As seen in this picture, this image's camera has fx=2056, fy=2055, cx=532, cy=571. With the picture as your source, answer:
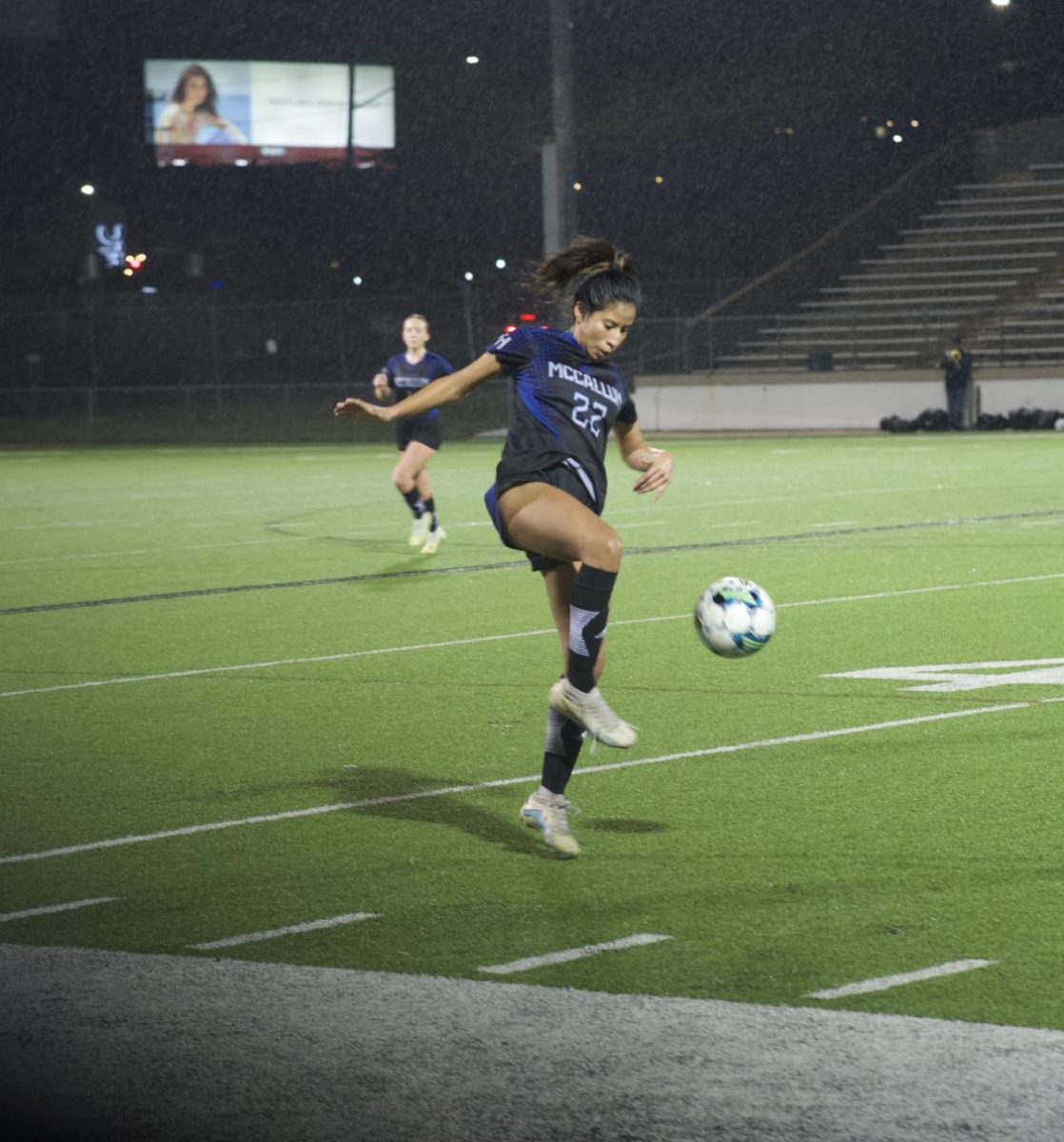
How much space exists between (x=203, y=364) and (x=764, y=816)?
2096 inches

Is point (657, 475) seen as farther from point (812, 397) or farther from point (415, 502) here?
point (812, 397)

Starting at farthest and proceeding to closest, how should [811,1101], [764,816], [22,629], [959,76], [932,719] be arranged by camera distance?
1. [959,76]
2. [22,629]
3. [932,719]
4. [764,816]
5. [811,1101]

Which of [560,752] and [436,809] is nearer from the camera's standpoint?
[560,752]

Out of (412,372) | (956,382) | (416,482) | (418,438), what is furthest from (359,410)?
(956,382)

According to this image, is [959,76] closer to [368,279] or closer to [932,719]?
[368,279]

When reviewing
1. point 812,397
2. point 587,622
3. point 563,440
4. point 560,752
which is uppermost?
point 563,440

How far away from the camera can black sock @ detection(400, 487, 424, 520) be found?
58.4 ft

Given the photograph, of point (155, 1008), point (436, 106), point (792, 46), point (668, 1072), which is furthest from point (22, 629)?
point (436, 106)

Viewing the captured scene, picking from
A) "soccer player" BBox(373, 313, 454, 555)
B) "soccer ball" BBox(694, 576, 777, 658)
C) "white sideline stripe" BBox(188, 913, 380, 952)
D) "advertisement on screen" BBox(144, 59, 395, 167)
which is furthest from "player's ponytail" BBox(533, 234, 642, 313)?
"advertisement on screen" BBox(144, 59, 395, 167)

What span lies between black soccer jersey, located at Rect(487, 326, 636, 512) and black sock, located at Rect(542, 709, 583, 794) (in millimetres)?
785

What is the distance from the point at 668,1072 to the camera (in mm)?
4379

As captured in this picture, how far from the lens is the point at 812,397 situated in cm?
4447

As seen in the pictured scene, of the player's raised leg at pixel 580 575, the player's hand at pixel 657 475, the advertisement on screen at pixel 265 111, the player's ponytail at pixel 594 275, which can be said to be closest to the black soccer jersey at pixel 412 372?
the player's hand at pixel 657 475

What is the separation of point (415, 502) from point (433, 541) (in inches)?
14.8
